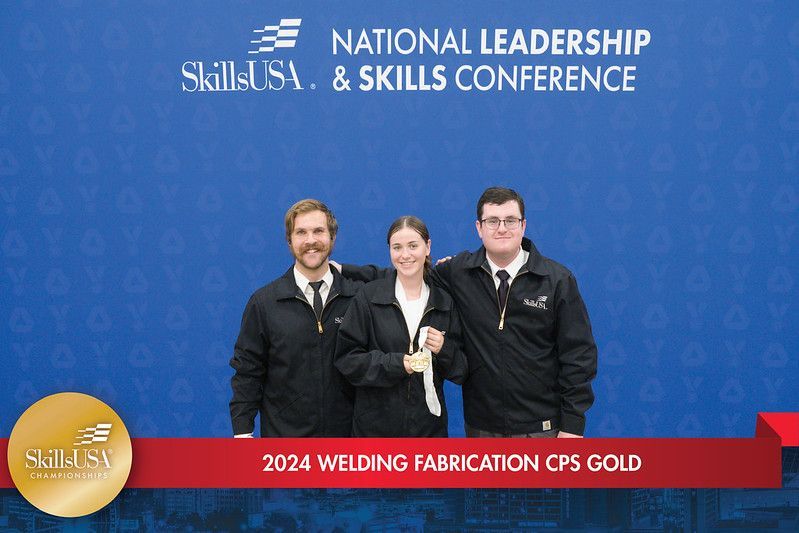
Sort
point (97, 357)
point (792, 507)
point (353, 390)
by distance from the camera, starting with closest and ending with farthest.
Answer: point (792, 507), point (353, 390), point (97, 357)

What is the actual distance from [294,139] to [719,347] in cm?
217

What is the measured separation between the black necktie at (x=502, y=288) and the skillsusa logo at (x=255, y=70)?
1.45m

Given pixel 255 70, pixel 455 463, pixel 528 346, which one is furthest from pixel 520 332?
pixel 255 70

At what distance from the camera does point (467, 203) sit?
138 inches

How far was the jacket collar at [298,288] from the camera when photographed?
257cm

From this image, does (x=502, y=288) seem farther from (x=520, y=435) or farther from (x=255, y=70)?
(x=255, y=70)

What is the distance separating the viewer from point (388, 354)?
242 cm

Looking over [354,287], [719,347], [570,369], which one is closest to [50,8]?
[354,287]

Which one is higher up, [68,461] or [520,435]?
[520,435]

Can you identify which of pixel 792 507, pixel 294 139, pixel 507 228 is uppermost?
pixel 294 139

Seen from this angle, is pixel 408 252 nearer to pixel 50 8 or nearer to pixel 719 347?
pixel 719 347

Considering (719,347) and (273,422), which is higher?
(719,347)

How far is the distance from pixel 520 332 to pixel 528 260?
0.24m

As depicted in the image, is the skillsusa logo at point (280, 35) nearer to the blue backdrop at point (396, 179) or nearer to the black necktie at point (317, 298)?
the blue backdrop at point (396, 179)
